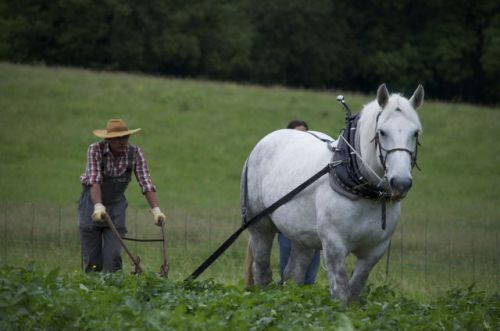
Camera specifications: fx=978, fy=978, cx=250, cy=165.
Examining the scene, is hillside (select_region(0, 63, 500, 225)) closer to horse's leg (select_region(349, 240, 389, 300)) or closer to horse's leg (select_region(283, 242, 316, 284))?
horse's leg (select_region(283, 242, 316, 284))

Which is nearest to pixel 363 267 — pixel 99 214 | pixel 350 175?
pixel 350 175

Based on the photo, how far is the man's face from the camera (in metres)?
9.04

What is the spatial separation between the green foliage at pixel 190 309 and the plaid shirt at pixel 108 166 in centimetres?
167

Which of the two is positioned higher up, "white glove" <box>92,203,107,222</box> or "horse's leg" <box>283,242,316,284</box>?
"white glove" <box>92,203,107,222</box>

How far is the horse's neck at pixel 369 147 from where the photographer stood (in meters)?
7.47

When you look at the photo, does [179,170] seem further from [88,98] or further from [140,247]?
[140,247]

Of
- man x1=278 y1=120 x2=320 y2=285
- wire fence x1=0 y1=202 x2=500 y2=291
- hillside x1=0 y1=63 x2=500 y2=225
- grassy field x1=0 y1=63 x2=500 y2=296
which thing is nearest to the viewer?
man x1=278 y1=120 x2=320 y2=285

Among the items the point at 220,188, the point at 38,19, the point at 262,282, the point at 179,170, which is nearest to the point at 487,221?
the point at 220,188

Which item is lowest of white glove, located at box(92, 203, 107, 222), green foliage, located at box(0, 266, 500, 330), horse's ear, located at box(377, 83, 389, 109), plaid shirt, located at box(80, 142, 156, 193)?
green foliage, located at box(0, 266, 500, 330)

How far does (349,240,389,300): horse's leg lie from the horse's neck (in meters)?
0.59

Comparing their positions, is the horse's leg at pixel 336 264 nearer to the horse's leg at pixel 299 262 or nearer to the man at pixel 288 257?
the horse's leg at pixel 299 262

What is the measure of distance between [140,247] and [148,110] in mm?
17447

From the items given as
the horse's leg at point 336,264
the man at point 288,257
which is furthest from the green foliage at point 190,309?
the man at point 288,257

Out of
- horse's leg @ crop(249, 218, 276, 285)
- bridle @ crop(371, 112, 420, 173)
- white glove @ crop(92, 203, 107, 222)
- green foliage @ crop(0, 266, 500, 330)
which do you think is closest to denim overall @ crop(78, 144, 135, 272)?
white glove @ crop(92, 203, 107, 222)
